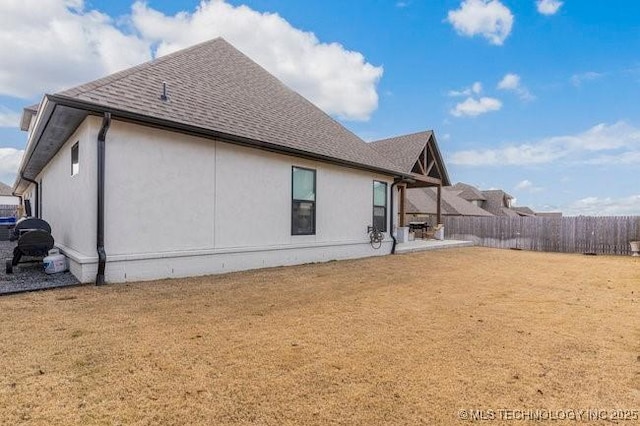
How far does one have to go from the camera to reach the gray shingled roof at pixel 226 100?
257 inches

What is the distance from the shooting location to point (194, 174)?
7.05 meters

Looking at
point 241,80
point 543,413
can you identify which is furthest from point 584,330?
point 241,80

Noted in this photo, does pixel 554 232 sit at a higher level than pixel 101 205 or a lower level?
lower

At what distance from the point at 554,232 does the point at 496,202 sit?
89.8ft

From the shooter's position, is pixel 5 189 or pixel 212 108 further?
pixel 5 189

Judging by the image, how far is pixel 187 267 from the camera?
22.6 feet

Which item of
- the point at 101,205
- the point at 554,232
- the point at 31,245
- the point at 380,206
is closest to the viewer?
the point at 101,205

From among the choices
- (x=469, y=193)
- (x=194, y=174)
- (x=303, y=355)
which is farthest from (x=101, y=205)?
(x=469, y=193)

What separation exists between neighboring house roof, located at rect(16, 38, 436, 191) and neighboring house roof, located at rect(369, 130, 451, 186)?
4669mm

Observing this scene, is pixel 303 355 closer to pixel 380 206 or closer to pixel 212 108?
pixel 212 108

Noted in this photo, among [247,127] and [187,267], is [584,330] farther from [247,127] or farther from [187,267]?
[247,127]

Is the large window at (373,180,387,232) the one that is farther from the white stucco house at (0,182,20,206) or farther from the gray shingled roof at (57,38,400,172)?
the white stucco house at (0,182,20,206)

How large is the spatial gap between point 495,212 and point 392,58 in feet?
107

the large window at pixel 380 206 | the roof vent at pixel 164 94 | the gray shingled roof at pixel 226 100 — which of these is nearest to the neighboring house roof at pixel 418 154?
the large window at pixel 380 206
